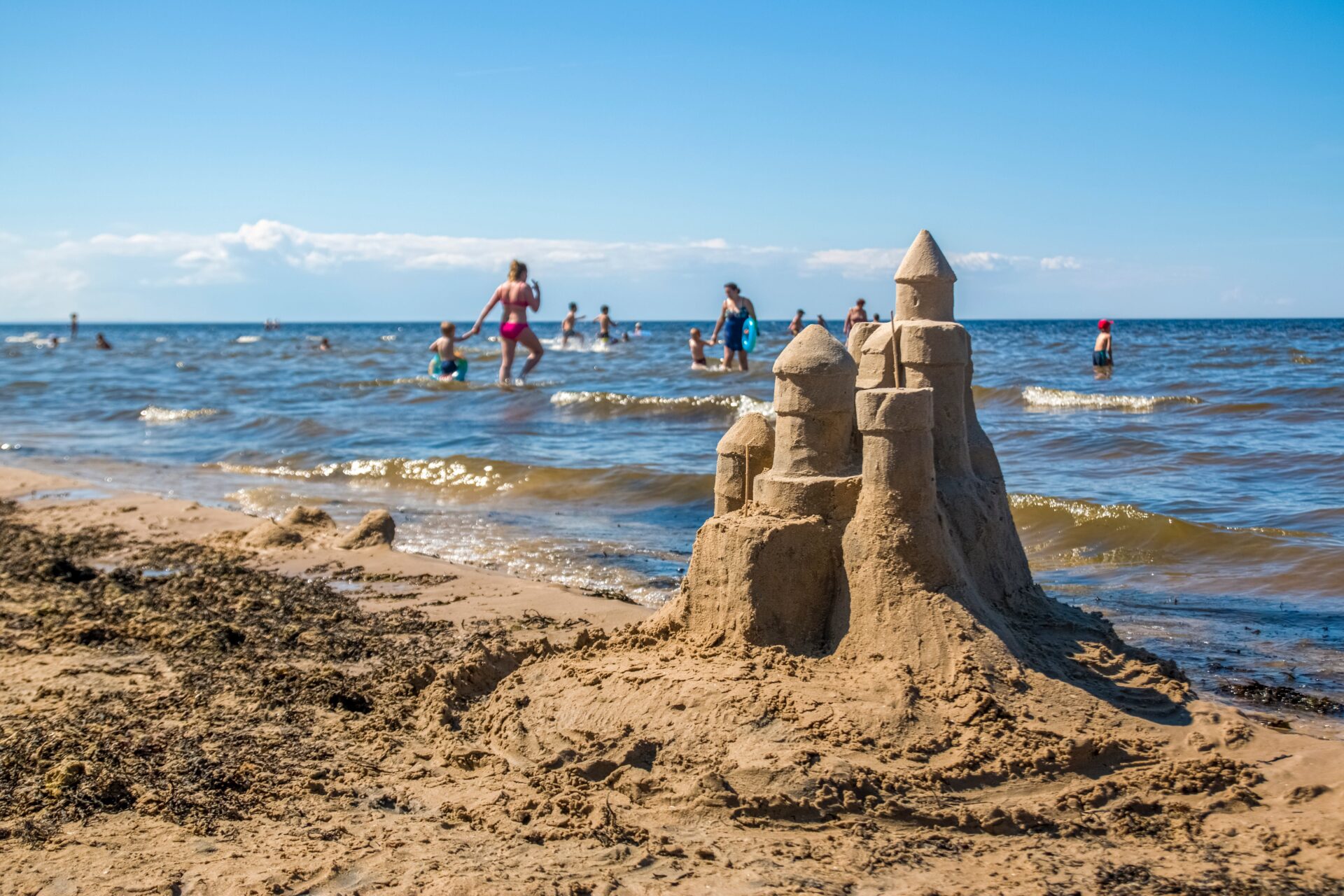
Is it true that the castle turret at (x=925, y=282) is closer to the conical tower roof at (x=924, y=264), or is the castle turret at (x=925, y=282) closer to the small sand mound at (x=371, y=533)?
the conical tower roof at (x=924, y=264)

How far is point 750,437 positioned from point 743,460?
0.09m

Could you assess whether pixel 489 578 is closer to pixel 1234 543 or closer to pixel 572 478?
pixel 572 478

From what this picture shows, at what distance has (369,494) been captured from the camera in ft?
34.3

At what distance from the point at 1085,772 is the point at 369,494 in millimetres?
8102

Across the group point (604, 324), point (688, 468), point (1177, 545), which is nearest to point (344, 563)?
point (688, 468)

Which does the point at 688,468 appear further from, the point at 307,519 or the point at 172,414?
the point at 172,414

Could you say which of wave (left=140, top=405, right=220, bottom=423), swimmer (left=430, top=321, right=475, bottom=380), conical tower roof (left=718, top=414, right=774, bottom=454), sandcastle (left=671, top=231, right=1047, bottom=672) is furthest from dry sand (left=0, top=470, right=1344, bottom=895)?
swimmer (left=430, top=321, right=475, bottom=380)

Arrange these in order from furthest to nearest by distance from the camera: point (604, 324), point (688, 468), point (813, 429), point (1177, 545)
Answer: point (604, 324), point (688, 468), point (1177, 545), point (813, 429)

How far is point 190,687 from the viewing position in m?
4.57

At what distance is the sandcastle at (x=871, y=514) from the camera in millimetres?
3805

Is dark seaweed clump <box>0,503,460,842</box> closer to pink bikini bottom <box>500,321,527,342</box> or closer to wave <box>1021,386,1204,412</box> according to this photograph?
pink bikini bottom <box>500,321,527,342</box>

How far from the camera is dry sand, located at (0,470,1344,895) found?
301 cm

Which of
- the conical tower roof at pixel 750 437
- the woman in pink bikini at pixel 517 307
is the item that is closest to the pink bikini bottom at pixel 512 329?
the woman in pink bikini at pixel 517 307

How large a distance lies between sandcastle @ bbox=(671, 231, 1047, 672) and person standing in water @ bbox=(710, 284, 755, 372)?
Answer: 15920mm
